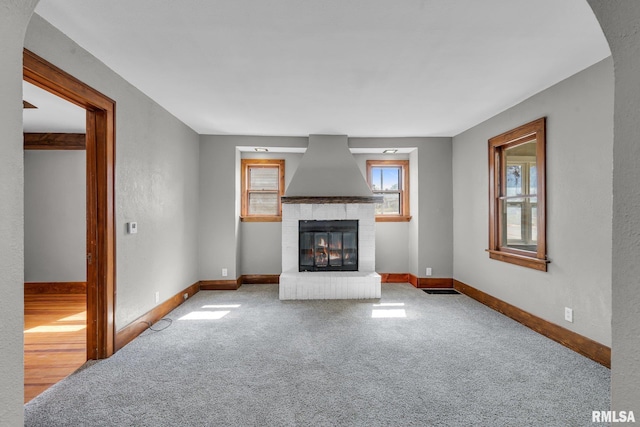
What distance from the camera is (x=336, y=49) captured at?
7.73ft

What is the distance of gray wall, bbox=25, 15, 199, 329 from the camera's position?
2.39 metres

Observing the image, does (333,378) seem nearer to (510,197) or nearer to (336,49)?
(336,49)

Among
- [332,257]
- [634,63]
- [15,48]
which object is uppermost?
[15,48]

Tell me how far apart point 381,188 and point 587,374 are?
12.4 ft

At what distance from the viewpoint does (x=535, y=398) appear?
2.07 meters

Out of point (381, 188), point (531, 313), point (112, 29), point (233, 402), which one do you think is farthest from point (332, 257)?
point (112, 29)

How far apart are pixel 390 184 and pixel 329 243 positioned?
1.64 meters

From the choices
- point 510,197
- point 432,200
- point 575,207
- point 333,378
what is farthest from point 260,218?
point 575,207

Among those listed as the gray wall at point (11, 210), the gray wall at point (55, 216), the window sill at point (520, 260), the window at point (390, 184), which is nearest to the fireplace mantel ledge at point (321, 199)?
the window at point (390, 184)

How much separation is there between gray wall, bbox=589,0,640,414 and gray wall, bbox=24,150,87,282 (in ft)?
19.4

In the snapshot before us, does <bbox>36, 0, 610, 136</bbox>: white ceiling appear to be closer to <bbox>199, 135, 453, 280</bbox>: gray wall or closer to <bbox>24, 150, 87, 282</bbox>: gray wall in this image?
<bbox>199, 135, 453, 280</bbox>: gray wall

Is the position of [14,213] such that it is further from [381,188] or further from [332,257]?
[381,188]

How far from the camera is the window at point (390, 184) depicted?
5598 millimetres

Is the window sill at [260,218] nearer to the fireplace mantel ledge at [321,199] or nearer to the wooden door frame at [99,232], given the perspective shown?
the fireplace mantel ledge at [321,199]
